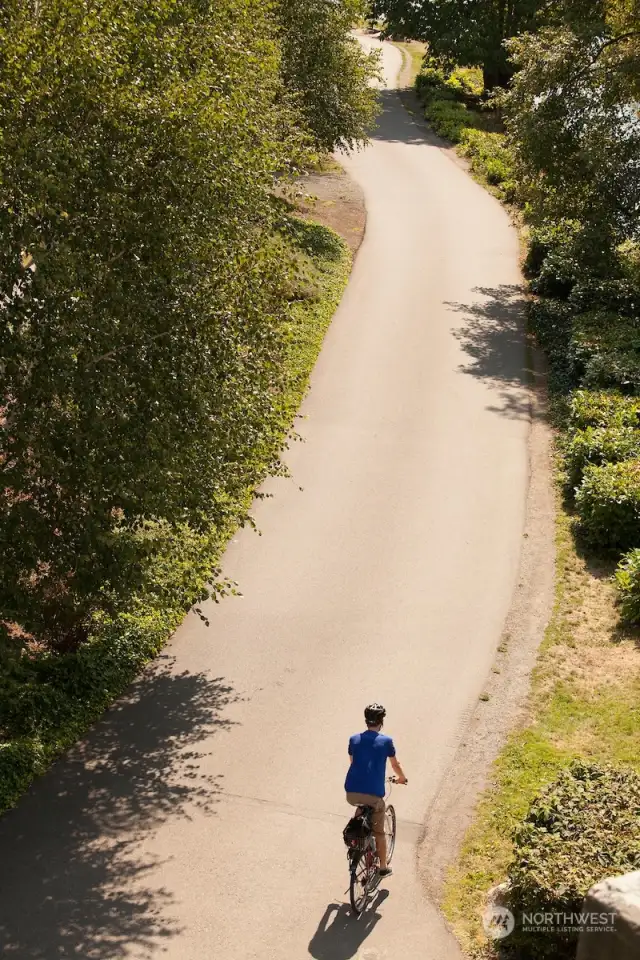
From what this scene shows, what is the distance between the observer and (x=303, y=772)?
12.7m

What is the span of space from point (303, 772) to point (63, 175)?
7.19 metres

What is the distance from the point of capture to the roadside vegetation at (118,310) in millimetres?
10742

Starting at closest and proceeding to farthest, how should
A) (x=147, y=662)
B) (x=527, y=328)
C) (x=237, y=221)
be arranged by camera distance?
(x=237, y=221), (x=147, y=662), (x=527, y=328)

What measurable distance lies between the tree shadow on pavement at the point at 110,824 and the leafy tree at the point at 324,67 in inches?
757

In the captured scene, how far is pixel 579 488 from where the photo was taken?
727 inches

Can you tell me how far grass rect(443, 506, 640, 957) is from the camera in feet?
35.9

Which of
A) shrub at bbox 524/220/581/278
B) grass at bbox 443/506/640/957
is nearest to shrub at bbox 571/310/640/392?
shrub at bbox 524/220/581/278

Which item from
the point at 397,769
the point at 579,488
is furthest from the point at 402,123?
the point at 397,769

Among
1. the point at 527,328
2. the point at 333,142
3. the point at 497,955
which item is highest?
the point at 333,142

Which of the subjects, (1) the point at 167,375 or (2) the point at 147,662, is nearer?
(1) the point at 167,375

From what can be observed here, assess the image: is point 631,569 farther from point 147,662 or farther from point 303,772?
point 147,662

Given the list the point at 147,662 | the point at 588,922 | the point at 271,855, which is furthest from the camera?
the point at 147,662

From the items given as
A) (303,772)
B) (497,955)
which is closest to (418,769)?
(303,772)

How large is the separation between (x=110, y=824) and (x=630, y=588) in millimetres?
8120
